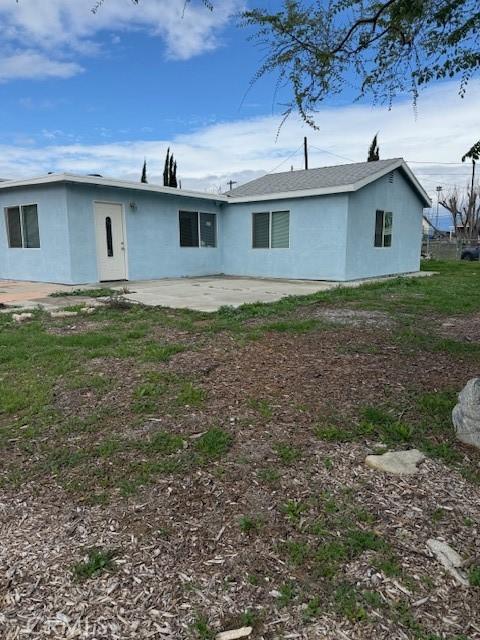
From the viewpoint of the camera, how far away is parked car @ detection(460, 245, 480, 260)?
25.2m

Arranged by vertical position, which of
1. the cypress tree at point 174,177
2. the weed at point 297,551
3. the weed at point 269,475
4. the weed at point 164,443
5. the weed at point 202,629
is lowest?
the weed at point 202,629

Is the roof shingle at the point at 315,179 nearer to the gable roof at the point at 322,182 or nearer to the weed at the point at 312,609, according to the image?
the gable roof at the point at 322,182

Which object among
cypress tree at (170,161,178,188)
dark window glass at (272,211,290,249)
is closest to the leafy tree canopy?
dark window glass at (272,211,290,249)

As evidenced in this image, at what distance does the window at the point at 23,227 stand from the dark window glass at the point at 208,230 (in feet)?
16.1

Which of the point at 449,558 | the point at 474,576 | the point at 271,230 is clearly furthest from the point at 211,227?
the point at 474,576

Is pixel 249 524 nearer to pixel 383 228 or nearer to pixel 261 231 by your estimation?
pixel 261 231

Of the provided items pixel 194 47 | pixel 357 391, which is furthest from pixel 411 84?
pixel 357 391

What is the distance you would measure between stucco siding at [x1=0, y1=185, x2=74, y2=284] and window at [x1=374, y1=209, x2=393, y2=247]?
8.96 m

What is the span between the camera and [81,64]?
545 centimetres

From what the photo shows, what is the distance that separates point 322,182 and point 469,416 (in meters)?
11.2

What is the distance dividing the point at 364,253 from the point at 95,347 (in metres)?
10.2

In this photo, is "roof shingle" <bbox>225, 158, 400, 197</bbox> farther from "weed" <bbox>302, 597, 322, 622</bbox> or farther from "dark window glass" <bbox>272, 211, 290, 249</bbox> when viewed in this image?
"weed" <bbox>302, 597, 322, 622</bbox>

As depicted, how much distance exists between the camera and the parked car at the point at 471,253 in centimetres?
2522

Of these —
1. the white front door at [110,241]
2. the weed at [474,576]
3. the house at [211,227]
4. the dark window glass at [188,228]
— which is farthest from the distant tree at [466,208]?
the weed at [474,576]
